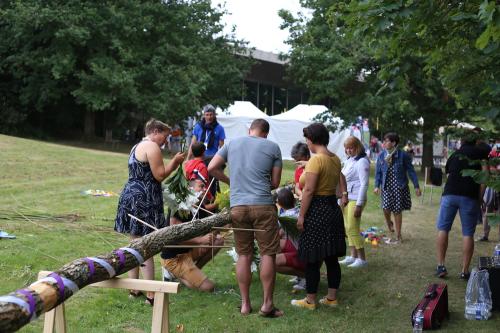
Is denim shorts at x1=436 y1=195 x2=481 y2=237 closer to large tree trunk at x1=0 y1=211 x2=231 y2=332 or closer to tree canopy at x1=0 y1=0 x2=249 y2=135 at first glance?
large tree trunk at x1=0 y1=211 x2=231 y2=332

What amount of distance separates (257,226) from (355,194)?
267cm

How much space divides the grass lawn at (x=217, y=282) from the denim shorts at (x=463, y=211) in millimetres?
681

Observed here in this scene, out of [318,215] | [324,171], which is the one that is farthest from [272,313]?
[324,171]

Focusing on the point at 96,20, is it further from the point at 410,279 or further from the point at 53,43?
the point at 410,279

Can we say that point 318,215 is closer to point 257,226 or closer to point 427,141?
point 257,226

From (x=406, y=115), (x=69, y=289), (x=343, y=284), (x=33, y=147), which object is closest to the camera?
(x=69, y=289)

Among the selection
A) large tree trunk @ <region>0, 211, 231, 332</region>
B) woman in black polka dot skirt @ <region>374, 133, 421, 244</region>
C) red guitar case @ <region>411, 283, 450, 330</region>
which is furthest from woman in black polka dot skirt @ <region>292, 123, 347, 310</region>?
woman in black polka dot skirt @ <region>374, 133, 421, 244</region>

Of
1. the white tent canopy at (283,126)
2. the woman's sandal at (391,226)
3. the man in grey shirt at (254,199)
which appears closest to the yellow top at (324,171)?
the man in grey shirt at (254,199)

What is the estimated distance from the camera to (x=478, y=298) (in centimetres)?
563

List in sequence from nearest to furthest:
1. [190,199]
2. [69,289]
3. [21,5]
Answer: [69,289] → [190,199] → [21,5]

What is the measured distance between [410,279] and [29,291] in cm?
512

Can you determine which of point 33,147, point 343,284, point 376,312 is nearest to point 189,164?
point 343,284

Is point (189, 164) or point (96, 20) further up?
point (96, 20)

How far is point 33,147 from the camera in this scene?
19656mm
